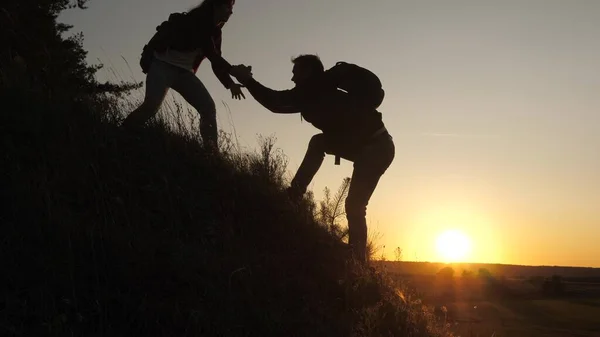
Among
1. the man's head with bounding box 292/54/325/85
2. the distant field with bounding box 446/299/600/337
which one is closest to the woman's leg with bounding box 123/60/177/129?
the man's head with bounding box 292/54/325/85

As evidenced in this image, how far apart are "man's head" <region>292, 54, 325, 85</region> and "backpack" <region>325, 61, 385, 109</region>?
0.64ft

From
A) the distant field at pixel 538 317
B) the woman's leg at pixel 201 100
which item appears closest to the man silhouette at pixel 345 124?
the woman's leg at pixel 201 100

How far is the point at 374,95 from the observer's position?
6.04 metres

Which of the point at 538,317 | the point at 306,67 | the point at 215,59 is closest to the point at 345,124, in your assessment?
the point at 306,67

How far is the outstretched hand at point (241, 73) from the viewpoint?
6.34m

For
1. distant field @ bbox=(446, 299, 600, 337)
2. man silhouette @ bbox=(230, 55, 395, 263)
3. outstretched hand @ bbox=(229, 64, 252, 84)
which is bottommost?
distant field @ bbox=(446, 299, 600, 337)

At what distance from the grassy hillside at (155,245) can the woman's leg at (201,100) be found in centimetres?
19

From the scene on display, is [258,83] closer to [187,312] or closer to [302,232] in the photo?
[302,232]

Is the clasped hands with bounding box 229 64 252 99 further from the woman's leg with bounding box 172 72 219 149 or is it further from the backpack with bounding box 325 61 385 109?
the backpack with bounding box 325 61 385 109

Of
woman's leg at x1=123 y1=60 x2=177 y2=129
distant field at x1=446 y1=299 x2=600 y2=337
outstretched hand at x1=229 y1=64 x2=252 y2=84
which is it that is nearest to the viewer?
woman's leg at x1=123 y1=60 x2=177 y2=129

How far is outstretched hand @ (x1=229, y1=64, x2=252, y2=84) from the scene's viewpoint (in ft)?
20.8

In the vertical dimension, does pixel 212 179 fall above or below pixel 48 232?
above

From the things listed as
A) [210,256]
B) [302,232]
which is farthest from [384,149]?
[210,256]

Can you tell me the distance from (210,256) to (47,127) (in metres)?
1.94
